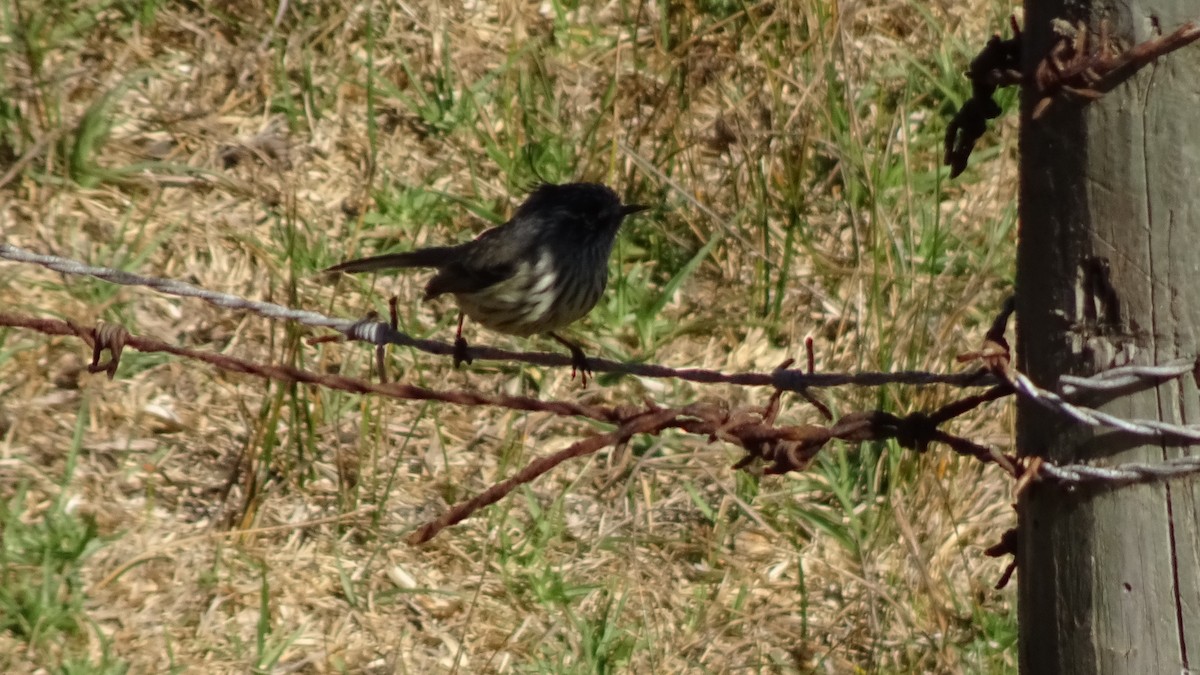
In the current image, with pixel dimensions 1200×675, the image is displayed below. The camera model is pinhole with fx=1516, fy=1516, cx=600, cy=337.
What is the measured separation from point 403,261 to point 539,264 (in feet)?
1.52

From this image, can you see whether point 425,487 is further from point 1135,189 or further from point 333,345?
point 1135,189

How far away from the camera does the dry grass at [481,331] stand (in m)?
A: 5.14

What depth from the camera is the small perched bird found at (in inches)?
203

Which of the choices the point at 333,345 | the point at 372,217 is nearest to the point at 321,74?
the point at 372,217

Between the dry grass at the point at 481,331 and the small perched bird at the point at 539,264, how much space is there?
469 mm

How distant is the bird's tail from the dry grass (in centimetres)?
28

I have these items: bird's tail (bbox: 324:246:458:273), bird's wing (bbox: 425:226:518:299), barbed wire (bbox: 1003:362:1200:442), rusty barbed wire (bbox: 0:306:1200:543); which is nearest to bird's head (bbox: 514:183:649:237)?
bird's wing (bbox: 425:226:518:299)

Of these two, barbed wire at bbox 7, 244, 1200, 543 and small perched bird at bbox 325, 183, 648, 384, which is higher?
small perched bird at bbox 325, 183, 648, 384

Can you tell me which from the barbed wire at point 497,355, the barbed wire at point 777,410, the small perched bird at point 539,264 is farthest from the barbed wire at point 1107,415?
the small perched bird at point 539,264

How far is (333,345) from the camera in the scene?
612 cm

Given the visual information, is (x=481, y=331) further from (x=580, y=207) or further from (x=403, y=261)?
(x=403, y=261)

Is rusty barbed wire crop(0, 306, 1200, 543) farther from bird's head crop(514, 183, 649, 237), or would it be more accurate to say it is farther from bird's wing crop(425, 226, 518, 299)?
bird's head crop(514, 183, 649, 237)

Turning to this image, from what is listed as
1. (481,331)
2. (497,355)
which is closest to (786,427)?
(497,355)

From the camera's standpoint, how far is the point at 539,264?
5.17 meters
